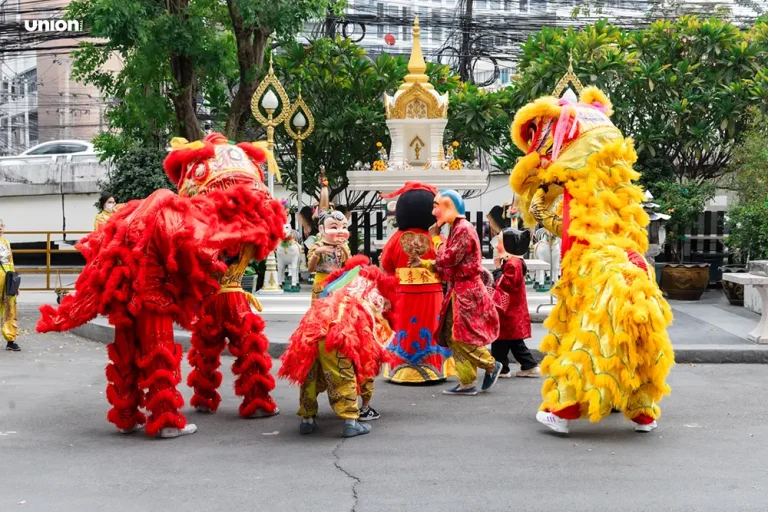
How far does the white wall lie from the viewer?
25688 millimetres

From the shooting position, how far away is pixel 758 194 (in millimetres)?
15922

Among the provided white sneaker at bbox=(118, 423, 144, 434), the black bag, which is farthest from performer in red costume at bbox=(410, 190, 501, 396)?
the black bag

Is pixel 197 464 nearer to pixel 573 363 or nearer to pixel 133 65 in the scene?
pixel 573 363

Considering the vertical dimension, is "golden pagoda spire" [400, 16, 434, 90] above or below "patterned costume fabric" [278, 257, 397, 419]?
above

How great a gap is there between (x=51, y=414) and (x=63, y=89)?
84.7 ft

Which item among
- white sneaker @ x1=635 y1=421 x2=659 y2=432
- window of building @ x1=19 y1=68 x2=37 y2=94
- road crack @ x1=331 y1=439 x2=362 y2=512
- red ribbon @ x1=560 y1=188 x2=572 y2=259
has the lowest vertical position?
road crack @ x1=331 y1=439 x2=362 y2=512

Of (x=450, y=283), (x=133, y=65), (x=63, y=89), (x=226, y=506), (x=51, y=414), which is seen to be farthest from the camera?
(x=63, y=89)

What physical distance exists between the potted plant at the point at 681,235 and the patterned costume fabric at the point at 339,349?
9.12 metres

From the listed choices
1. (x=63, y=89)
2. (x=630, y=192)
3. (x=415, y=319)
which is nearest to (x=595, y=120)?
(x=630, y=192)

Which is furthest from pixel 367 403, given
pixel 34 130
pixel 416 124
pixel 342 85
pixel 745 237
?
pixel 34 130

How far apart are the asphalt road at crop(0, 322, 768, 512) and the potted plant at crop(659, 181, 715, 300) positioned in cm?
683

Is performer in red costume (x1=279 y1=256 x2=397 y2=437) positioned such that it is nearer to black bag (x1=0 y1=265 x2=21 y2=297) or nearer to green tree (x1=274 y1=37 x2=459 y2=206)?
black bag (x1=0 y1=265 x2=21 y2=297)

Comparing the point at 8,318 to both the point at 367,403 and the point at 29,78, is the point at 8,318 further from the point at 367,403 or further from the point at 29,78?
the point at 29,78

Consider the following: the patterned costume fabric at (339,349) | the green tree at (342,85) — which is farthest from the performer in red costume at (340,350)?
the green tree at (342,85)
